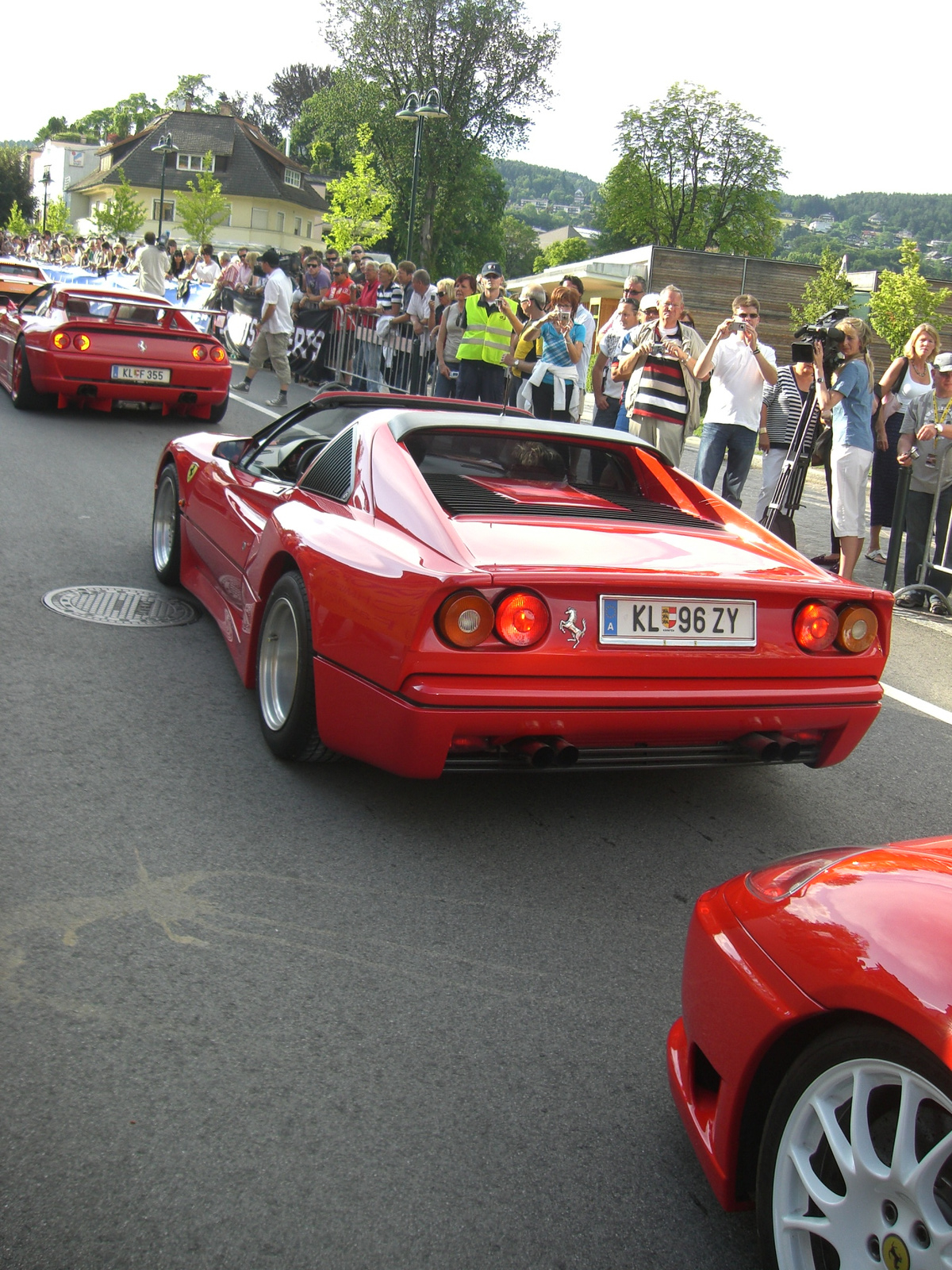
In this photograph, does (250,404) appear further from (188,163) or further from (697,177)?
(188,163)

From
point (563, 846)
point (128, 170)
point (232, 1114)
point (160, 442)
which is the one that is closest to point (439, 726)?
point (563, 846)

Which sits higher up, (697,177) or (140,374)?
(697,177)

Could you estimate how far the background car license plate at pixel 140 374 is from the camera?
11906mm

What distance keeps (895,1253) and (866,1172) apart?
4.0 inches

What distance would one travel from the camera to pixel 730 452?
9.09 m

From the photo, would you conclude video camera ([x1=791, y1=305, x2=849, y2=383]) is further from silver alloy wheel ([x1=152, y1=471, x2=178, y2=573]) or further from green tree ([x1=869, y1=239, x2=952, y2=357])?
green tree ([x1=869, y1=239, x2=952, y2=357])

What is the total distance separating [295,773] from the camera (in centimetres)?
401

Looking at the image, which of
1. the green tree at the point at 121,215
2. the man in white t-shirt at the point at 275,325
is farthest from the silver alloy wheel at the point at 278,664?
the green tree at the point at 121,215

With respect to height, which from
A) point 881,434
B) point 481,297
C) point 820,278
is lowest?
point 881,434

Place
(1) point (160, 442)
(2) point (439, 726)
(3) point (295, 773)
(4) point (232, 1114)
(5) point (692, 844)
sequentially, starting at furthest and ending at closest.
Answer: (1) point (160, 442) < (3) point (295, 773) < (5) point (692, 844) < (2) point (439, 726) < (4) point (232, 1114)

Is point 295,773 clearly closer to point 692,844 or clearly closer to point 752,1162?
point 692,844

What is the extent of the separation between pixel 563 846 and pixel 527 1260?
1.75 m

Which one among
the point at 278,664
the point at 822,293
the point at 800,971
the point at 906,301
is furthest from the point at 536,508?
the point at 822,293

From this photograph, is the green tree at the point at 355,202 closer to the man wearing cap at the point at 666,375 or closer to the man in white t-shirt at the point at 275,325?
the man in white t-shirt at the point at 275,325
